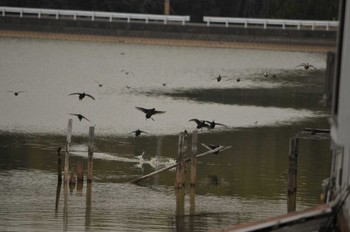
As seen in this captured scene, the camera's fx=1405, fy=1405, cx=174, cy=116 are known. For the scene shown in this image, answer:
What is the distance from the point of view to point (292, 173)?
33469 millimetres

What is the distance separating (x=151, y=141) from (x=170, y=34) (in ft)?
256

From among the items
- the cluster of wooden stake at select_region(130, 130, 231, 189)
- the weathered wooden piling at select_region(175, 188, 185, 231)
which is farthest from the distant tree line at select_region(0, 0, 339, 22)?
the weathered wooden piling at select_region(175, 188, 185, 231)

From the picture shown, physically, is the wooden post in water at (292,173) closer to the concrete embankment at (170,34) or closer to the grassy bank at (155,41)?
the concrete embankment at (170,34)

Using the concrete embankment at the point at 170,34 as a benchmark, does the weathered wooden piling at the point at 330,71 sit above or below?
below

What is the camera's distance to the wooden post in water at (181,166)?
32.8 meters

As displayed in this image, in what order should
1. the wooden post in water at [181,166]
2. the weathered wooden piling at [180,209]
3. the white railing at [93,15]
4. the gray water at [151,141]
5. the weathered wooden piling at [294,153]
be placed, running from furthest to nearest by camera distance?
1. the white railing at [93,15]
2. the wooden post in water at [181,166]
3. the gray water at [151,141]
4. the weathered wooden piling at [180,209]
5. the weathered wooden piling at [294,153]

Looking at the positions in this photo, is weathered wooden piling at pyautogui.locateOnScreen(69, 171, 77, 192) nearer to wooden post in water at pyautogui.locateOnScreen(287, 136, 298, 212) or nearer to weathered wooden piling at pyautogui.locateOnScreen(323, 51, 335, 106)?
wooden post in water at pyautogui.locateOnScreen(287, 136, 298, 212)

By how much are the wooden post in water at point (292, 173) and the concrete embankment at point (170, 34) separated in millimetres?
83772

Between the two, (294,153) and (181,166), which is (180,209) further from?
(294,153)

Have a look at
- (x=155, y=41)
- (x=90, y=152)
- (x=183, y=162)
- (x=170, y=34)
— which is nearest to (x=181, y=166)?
(x=183, y=162)

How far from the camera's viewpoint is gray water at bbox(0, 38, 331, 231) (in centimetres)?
3234

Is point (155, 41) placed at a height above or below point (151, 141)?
above

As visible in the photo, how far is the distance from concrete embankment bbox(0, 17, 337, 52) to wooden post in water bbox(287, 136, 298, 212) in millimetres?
83772


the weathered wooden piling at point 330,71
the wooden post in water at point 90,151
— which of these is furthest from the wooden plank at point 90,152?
the weathered wooden piling at point 330,71
